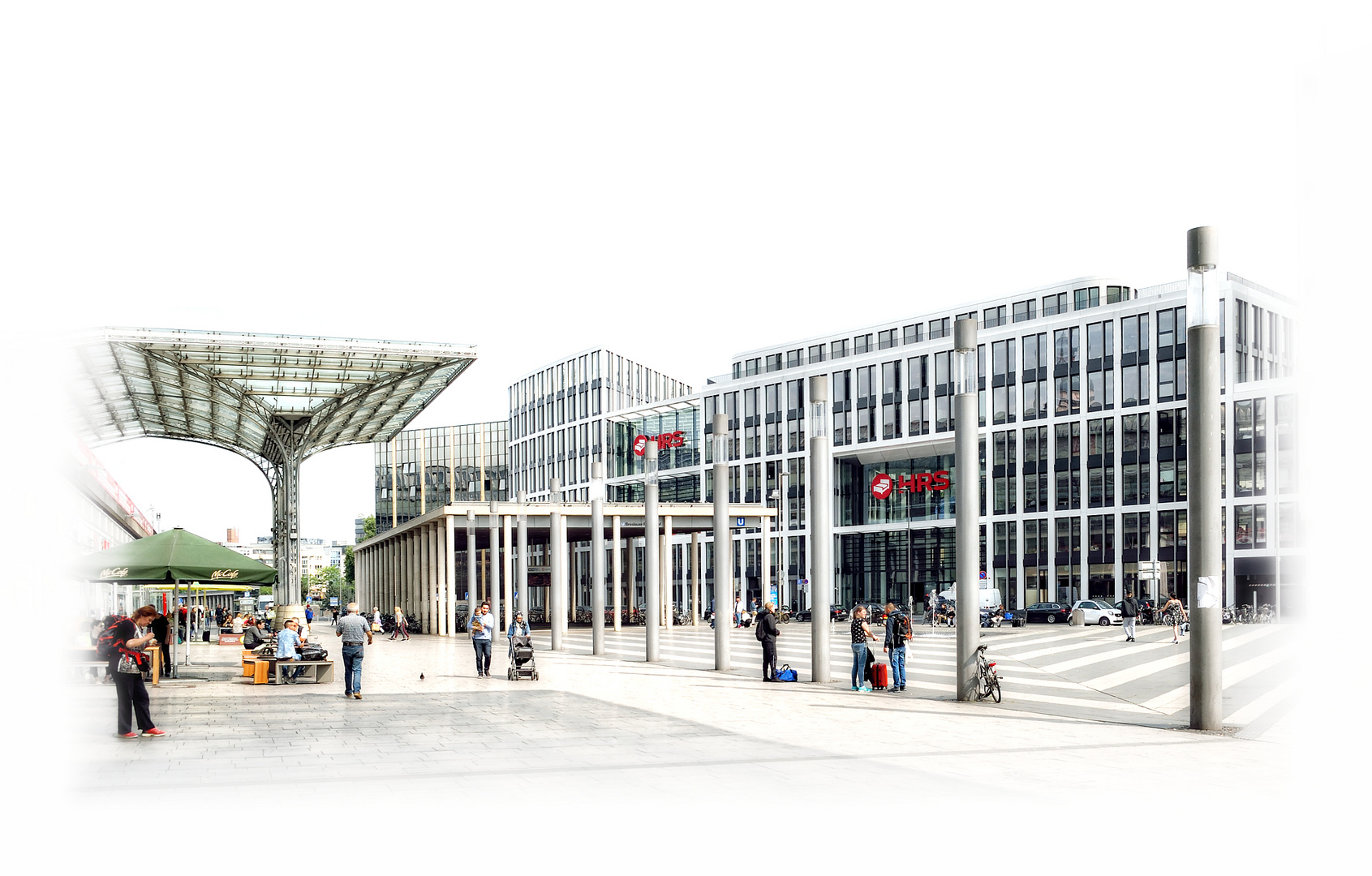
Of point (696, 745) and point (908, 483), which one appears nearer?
point (696, 745)

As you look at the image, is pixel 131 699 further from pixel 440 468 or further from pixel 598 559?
pixel 440 468

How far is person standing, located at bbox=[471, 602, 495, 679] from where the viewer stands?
2273cm

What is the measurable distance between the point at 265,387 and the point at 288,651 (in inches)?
802

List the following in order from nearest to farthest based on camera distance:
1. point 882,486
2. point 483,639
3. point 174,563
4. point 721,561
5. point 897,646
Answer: point 897,646 < point 174,563 < point 483,639 < point 721,561 < point 882,486

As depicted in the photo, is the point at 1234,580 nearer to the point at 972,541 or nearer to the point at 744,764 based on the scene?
the point at 972,541

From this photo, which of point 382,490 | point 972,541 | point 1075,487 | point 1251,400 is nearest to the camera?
point 972,541

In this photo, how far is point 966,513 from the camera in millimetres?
17625

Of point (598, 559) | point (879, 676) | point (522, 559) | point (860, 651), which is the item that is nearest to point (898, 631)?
point (860, 651)

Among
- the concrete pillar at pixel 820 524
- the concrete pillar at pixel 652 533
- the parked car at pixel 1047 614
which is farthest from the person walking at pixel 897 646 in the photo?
the parked car at pixel 1047 614

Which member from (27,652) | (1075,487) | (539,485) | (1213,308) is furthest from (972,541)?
(539,485)

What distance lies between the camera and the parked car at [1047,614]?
5369 centimetres

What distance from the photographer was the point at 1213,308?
552 inches

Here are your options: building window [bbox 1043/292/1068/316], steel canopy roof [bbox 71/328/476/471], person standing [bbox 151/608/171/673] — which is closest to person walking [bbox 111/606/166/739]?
person standing [bbox 151/608/171/673]

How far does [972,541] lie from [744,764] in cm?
815
